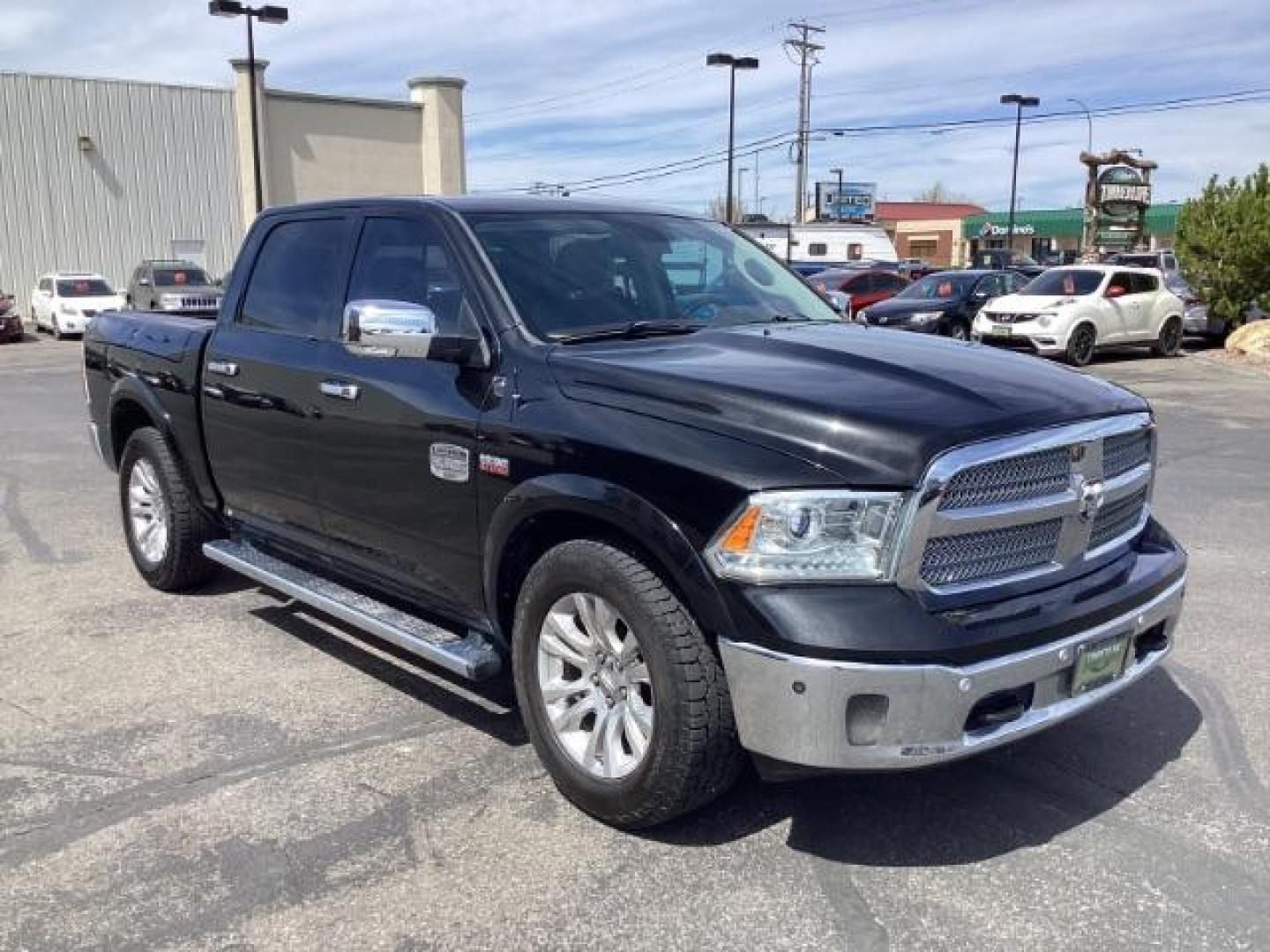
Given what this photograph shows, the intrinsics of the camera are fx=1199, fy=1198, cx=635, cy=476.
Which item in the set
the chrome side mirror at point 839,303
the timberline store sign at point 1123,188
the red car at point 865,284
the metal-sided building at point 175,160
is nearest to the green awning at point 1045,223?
the timberline store sign at point 1123,188

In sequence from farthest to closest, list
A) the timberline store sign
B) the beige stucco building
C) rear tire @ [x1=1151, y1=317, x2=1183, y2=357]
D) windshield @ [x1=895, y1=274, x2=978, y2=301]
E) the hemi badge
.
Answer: the beige stucco building
the timberline store sign
windshield @ [x1=895, y1=274, x2=978, y2=301]
rear tire @ [x1=1151, y1=317, x2=1183, y2=357]
the hemi badge

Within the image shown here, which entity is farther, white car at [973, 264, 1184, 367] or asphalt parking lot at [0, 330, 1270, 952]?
white car at [973, 264, 1184, 367]

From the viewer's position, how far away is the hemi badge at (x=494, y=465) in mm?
3812

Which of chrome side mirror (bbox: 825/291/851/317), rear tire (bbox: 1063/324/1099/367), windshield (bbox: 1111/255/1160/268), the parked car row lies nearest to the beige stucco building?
windshield (bbox: 1111/255/1160/268)

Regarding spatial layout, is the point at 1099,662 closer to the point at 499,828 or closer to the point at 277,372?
the point at 499,828

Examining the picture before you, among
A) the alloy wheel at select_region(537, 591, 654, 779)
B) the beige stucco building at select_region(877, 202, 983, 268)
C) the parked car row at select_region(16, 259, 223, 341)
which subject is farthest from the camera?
the beige stucco building at select_region(877, 202, 983, 268)

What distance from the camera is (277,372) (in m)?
4.93

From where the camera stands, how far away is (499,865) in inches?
135

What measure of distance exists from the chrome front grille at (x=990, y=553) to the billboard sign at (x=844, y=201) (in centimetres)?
8691

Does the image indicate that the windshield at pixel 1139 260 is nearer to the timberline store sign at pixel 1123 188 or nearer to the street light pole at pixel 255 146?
the timberline store sign at pixel 1123 188

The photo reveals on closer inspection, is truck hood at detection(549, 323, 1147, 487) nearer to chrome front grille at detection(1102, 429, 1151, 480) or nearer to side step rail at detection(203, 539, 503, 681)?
chrome front grille at detection(1102, 429, 1151, 480)

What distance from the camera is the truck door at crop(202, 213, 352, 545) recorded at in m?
4.82

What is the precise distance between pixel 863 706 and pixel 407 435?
1.96m

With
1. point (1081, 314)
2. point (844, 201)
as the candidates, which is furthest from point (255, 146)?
point (844, 201)
